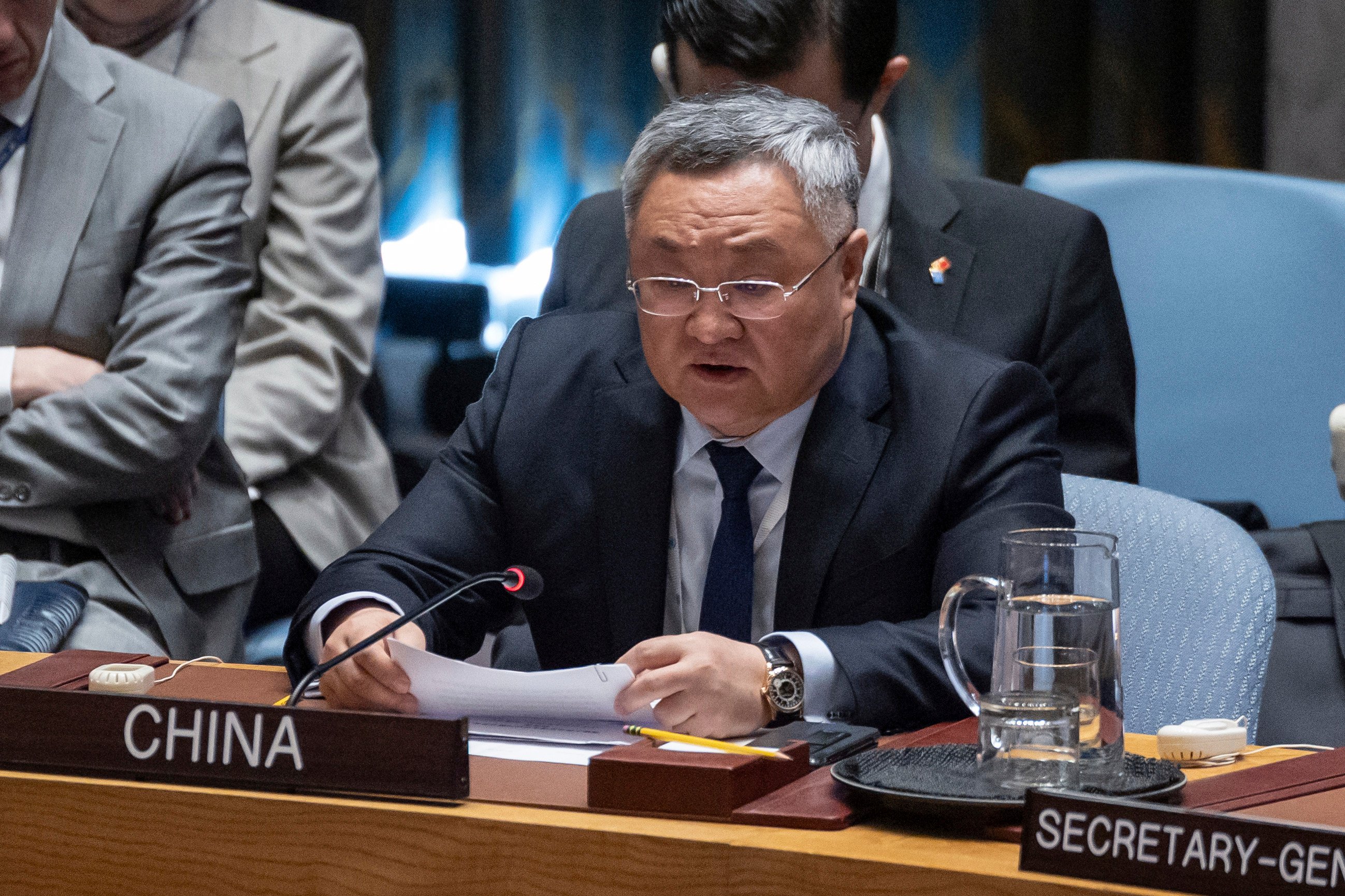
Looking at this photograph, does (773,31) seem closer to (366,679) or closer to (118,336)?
(118,336)

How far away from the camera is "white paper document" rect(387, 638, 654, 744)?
133 cm

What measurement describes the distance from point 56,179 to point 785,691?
1546 mm

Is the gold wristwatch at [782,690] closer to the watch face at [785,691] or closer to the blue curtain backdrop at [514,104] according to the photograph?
the watch face at [785,691]

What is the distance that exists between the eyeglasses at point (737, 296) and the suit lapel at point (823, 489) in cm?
17

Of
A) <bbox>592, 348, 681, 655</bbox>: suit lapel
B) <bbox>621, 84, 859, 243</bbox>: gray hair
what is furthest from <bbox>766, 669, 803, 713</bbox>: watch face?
<bbox>621, 84, 859, 243</bbox>: gray hair

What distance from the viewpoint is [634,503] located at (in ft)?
6.03

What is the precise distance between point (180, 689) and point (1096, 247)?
1.64 metres

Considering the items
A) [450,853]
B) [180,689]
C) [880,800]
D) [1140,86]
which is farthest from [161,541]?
[1140,86]

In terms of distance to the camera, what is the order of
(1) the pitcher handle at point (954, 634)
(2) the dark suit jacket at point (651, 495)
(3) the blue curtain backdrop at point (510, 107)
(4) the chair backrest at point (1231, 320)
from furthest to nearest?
(3) the blue curtain backdrop at point (510, 107), (4) the chair backrest at point (1231, 320), (2) the dark suit jacket at point (651, 495), (1) the pitcher handle at point (954, 634)

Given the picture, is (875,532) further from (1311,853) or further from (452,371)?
(452,371)

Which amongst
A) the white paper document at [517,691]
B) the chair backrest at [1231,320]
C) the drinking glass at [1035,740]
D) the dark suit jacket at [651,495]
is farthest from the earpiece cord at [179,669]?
the chair backrest at [1231,320]

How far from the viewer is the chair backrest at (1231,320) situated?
2.87 metres

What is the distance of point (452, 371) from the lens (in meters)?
4.06

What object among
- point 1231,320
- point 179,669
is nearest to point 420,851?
point 179,669
